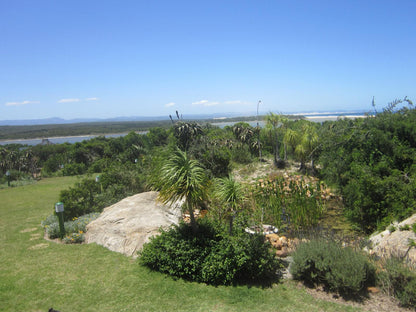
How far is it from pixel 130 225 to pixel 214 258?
2858mm

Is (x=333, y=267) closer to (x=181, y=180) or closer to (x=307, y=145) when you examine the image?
(x=181, y=180)

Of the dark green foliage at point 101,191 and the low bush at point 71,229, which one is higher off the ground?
the dark green foliage at point 101,191

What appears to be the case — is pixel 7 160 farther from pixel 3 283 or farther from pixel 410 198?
pixel 410 198

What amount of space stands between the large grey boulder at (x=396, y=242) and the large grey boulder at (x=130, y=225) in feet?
14.5

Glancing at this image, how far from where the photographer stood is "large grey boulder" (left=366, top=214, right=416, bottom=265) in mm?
5092

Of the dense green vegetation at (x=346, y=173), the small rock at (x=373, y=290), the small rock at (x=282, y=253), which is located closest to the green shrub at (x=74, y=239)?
the dense green vegetation at (x=346, y=173)

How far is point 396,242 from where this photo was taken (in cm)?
562

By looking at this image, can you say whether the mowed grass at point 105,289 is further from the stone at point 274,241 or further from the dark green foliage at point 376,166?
the dark green foliage at point 376,166

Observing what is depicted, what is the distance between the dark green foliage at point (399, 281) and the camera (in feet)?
13.3

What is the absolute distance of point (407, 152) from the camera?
9133 millimetres

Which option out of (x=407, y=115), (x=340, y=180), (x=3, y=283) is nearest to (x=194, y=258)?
(x=3, y=283)

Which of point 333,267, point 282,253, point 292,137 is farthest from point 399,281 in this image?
point 292,137

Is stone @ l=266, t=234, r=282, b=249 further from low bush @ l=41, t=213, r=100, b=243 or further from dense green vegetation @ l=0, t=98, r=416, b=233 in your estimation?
low bush @ l=41, t=213, r=100, b=243

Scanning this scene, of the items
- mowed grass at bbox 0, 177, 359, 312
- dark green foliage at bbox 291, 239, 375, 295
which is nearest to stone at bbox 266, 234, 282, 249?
dark green foliage at bbox 291, 239, 375, 295
